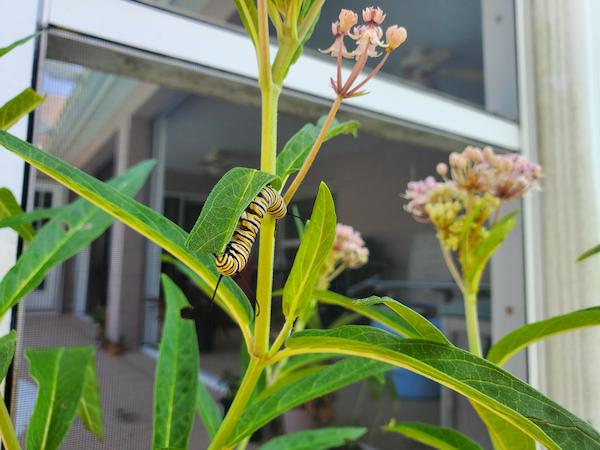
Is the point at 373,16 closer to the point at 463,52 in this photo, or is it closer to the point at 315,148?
the point at 315,148

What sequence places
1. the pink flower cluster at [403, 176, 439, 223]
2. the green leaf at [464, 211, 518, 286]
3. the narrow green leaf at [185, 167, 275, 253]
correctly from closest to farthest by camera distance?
the narrow green leaf at [185, 167, 275, 253] → the green leaf at [464, 211, 518, 286] → the pink flower cluster at [403, 176, 439, 223]

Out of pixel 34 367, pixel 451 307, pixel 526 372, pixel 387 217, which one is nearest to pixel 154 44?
pixel 34 367

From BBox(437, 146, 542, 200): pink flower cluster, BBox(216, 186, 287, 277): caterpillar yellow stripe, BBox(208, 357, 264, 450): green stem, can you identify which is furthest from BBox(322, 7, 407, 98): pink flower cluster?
BBox(437, 146, 542, 200): pink flower cluster

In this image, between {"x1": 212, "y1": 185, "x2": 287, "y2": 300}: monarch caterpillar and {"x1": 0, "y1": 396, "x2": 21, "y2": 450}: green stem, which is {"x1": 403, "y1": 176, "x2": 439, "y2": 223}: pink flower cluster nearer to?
{"x1": 212, "y1": 185, "x2": 287, "y2": 300}: monarch caterpillar

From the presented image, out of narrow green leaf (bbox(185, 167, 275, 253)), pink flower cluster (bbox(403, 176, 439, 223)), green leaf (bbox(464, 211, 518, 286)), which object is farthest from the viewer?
pink flower cluster (bbox(403, 176, 439, 223))

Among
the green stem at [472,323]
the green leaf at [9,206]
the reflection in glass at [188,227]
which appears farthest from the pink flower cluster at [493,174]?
the green leaf at [9,206]

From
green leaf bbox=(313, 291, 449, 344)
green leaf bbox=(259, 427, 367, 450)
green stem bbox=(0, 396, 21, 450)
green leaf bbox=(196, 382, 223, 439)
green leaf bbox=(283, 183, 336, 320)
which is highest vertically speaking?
green leaf bbox=(283, 183, 336, 320)

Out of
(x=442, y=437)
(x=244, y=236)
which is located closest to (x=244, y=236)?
(x=244, y=236)

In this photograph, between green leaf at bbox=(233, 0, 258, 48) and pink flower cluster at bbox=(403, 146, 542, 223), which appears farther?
pink flower cluster at bbox=(403, 146, 542, 223)
